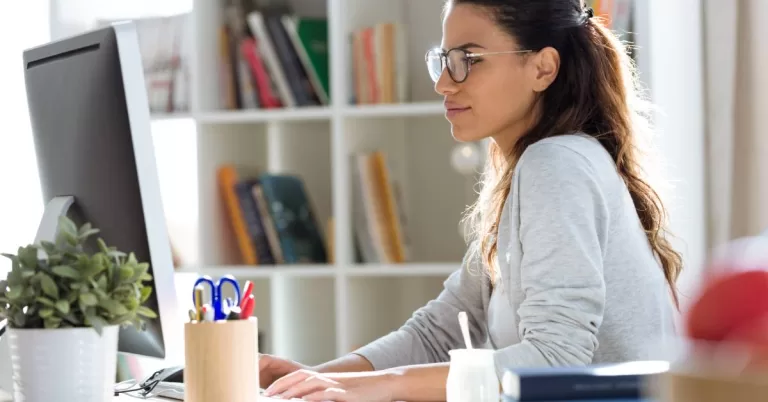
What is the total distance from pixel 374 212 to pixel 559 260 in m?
1.45

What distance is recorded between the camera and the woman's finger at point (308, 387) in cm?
133

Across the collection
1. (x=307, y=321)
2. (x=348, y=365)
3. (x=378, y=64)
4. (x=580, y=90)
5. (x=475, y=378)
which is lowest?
(x=307, y=321)

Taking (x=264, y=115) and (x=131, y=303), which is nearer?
(x=131, y=303)

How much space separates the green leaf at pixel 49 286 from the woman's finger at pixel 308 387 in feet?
1.24

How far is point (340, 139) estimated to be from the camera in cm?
278

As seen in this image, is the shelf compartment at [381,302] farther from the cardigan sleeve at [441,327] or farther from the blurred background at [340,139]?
the cardigan sleeve at [441,327]

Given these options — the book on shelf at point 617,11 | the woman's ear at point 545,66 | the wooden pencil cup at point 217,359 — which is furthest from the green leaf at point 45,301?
the book on shelf at point 617,11

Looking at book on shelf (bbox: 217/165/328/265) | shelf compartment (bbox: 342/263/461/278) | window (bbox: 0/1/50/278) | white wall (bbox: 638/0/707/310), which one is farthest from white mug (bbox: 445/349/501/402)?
window (bbox: 0/1/50/278)

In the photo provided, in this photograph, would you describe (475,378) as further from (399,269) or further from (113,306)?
(399,269)

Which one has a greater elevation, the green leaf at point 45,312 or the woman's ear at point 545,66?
the woman's ear at point 545,66

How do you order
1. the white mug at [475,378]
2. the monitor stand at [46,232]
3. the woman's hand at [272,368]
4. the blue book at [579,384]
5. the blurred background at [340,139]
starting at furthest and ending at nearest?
the blurred background at [340,139]
the woman's hand at [272,368]
the monitor stand at [46,232]
the white mug at [475,378]
the blue book at [579,384]

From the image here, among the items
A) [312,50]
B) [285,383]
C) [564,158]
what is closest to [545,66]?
[564,158]

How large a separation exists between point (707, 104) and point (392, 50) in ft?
2.84

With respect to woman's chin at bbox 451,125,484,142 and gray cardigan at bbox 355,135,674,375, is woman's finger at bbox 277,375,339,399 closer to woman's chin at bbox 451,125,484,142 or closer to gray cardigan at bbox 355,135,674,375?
gray cardigan at bbox 355,135,674,375
